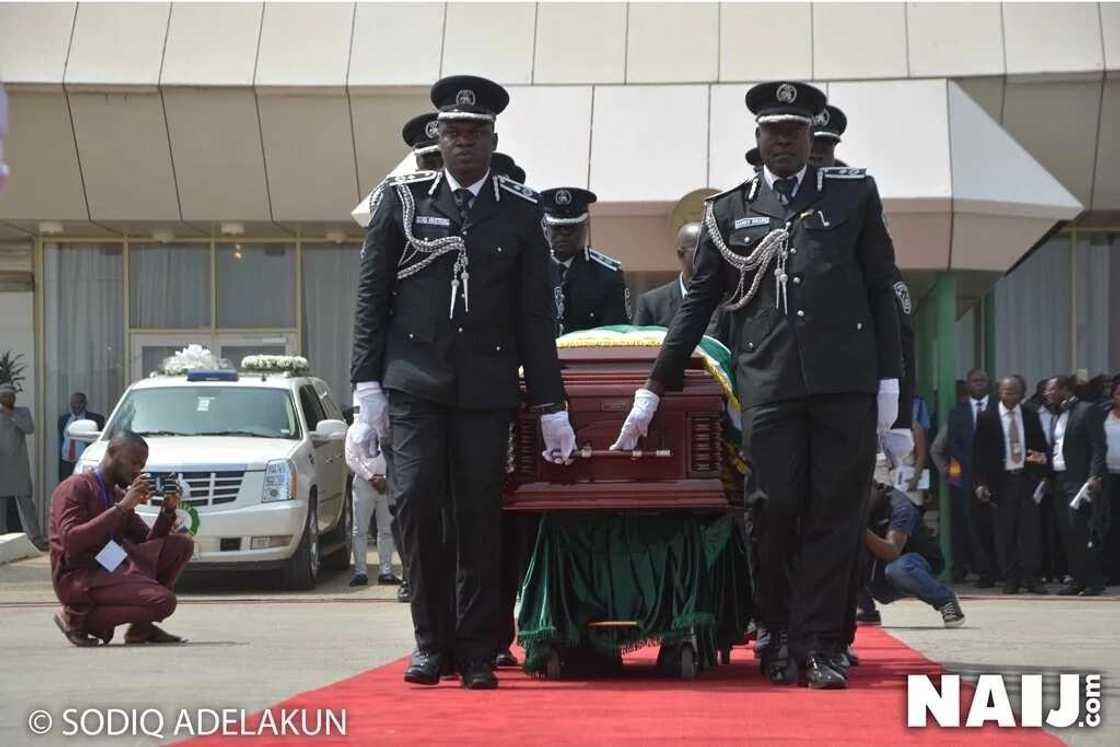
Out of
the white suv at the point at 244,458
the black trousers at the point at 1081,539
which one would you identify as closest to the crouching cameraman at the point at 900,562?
the black trousers at the point at 1081,539

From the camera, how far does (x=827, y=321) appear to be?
8164 millimetres

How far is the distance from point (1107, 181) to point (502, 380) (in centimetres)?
1779

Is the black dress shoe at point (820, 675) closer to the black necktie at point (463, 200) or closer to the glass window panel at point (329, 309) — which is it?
the black necktie at point (463, 200)

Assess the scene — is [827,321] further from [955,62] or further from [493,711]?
[955,62]

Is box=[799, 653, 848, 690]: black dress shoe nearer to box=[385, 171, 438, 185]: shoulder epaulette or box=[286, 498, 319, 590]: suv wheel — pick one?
box=[385, 171, 438, 185]: shoulder epaulette

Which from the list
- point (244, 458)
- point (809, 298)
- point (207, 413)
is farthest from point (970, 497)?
point (809, 298)

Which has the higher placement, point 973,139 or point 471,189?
point 973,139

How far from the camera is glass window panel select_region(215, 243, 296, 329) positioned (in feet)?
91.5

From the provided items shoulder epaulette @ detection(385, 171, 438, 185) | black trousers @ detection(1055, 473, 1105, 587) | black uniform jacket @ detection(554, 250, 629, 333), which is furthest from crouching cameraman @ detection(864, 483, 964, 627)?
shoulder epaulette @ detection(385, 171, 438, 185)

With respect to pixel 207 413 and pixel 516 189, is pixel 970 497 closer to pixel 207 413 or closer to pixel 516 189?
pixel 207 413

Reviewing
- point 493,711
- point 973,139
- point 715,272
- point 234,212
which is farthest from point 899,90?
point 493,711

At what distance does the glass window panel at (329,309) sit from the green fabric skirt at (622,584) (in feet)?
63.4

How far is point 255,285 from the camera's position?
27969 mm

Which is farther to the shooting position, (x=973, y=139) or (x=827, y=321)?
(x=973, y=139)
